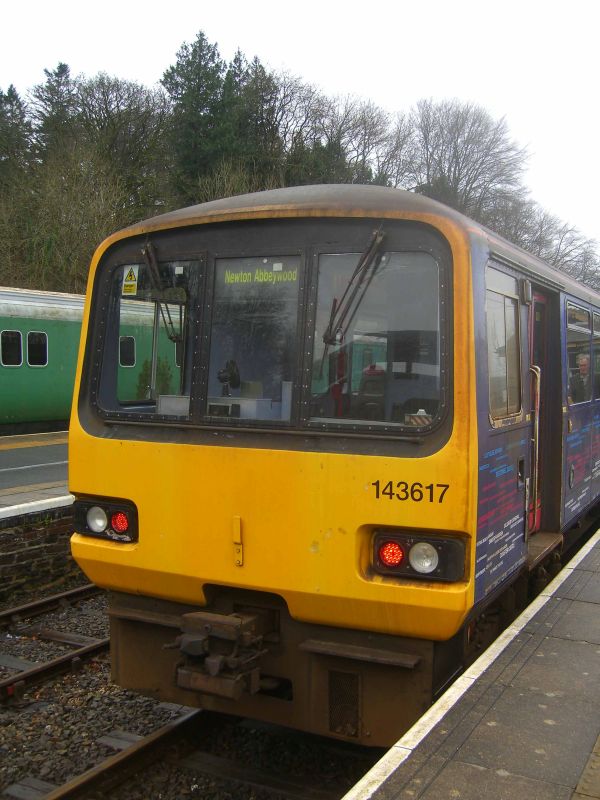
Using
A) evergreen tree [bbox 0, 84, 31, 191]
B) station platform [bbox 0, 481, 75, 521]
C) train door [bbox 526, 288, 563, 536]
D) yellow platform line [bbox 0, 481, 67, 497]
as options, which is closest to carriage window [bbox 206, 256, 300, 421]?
train door [bbox 526, 288, 563, 536]

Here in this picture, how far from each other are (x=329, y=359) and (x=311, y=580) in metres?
1.04

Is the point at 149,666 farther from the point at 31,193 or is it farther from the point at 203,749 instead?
the point at 31,193

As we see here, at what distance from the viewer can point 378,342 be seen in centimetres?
377

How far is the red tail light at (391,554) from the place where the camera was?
3.59 metres

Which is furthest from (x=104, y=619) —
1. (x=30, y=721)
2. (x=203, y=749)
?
(x=203, y=749)

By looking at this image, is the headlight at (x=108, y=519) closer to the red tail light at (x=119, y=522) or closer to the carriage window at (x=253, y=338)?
the red tail light at (x=119, y=522)

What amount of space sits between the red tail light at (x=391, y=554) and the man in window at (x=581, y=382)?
3.37m

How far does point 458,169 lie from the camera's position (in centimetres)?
4622

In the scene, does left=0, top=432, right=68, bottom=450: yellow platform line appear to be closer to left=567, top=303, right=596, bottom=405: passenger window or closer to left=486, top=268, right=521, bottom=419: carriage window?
left=567, top=303, right=596, bottom=405: passenger window

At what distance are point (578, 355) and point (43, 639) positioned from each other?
5209mm

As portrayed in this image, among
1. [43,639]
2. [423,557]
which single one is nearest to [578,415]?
[423,557]

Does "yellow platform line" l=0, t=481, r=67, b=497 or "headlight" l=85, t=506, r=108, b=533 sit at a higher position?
"headlight" l=85, t=506, r=108, b=533

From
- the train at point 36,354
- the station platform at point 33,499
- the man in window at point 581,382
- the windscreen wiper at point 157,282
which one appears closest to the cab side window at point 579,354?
the man in window at point 581,382

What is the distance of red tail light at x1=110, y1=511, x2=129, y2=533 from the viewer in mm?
4199
